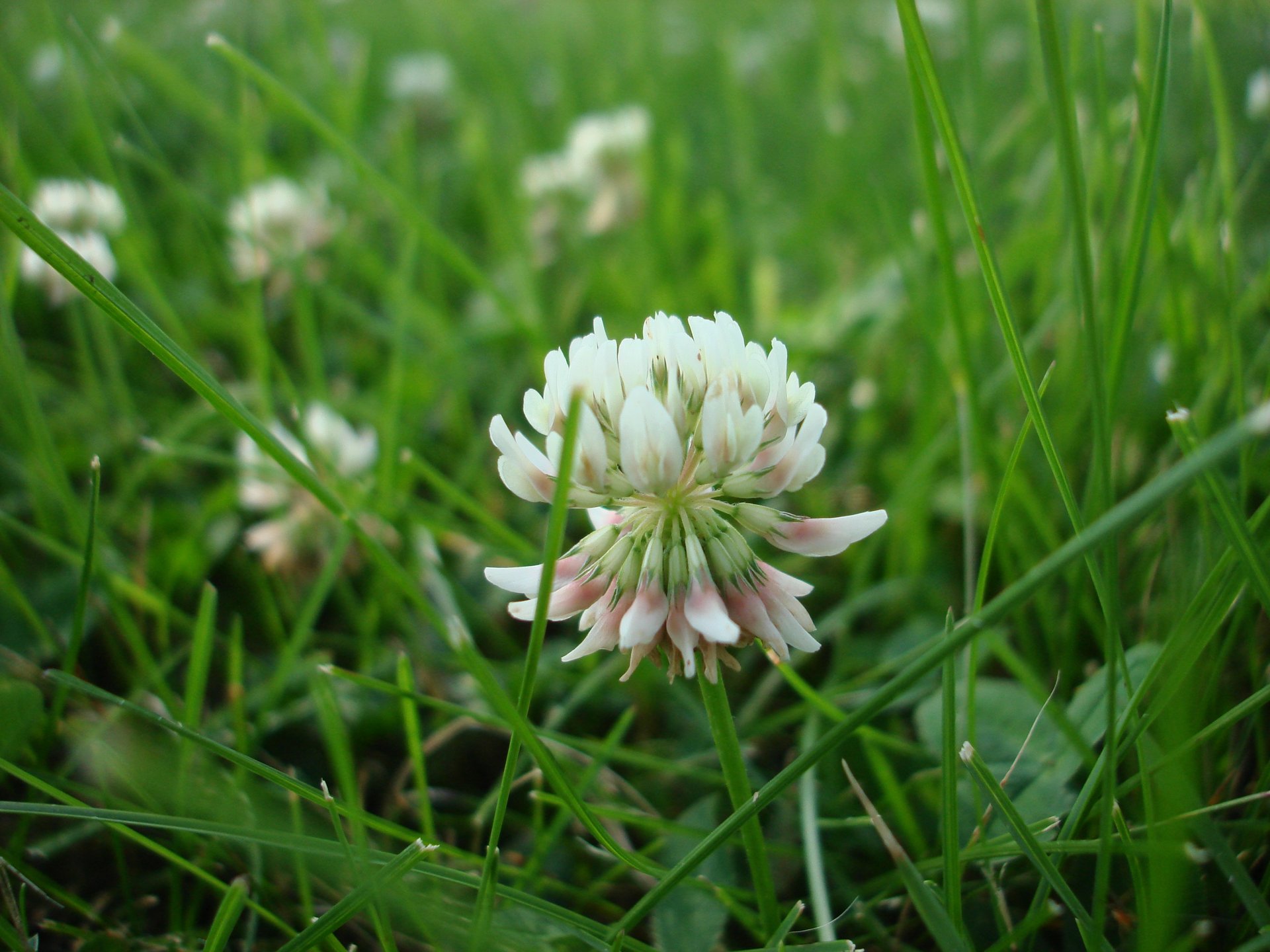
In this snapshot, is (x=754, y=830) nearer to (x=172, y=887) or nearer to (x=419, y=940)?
(x=419, y=940)

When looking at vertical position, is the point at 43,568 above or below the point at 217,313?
below

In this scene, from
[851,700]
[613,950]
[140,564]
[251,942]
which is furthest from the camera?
[140,564]

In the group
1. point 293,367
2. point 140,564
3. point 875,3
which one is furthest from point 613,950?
point 875,3

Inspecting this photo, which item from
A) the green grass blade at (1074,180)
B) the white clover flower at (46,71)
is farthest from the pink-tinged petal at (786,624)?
the white clover flower at (46,71)

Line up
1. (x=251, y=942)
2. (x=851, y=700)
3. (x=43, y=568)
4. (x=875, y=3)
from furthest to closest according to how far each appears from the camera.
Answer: (x=875, y=3) → (x=43, y=568) → (x=851, y=700) → (x=251, y=942)

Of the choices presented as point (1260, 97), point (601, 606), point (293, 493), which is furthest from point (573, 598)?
point (1260, 97)

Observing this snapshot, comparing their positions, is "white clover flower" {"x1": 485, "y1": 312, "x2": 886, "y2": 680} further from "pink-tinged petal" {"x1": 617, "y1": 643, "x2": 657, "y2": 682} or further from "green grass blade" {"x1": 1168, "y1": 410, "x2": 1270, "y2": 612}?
"green grass blade" {"x1": 1168, "y1": 410, "x2": 1270, "y2": 612}

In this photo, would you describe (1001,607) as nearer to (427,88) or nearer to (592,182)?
(592,182)
